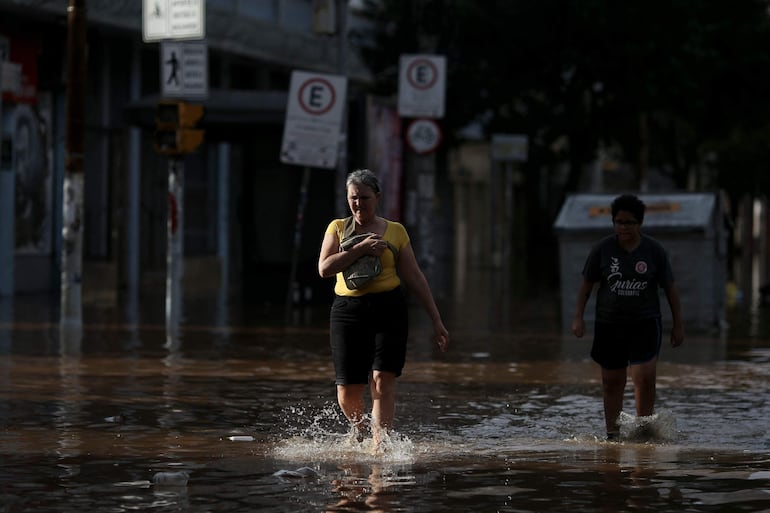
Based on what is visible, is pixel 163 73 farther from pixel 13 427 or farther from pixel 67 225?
pixel 13 427

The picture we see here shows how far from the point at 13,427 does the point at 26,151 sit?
19.4 meters

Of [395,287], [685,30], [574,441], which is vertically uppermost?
[685,30]

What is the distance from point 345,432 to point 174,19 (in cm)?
1079

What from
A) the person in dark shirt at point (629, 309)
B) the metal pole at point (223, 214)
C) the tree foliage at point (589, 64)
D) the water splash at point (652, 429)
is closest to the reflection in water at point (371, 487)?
the water splash at point (652, 429)

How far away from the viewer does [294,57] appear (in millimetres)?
37812

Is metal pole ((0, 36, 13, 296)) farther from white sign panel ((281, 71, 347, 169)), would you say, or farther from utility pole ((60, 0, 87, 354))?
utility pole ((60, 0, 87, 354))

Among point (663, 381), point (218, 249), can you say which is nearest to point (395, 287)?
point (663, 381)

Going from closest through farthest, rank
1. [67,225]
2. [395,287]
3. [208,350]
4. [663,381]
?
[395,287]
[663,381]
[208,350]
[67,225]

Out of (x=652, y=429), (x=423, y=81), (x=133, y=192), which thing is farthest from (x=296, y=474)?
(x=133, y=192)

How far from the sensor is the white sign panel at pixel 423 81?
28625 mm

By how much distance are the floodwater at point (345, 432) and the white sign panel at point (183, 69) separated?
306 cm

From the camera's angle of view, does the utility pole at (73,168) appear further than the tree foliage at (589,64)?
No

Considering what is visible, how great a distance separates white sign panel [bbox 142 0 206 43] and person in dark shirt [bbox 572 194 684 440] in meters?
10.5

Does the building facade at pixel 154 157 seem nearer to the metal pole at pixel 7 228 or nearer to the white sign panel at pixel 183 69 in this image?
the metal pole at pixel 7 228
